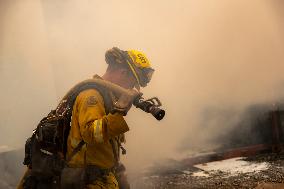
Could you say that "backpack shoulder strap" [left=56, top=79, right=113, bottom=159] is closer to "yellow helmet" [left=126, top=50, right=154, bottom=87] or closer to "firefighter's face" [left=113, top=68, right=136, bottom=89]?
"firefighter's face" [left=113, top=68, right=136, bottom=89]

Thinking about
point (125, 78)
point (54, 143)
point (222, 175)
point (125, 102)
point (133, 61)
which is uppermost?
point (133, 61)

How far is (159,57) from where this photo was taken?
7793mm

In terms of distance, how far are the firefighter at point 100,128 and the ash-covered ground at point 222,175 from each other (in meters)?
2.60

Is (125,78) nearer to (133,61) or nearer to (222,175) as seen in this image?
(133,61)

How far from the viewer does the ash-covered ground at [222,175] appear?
15.5ft


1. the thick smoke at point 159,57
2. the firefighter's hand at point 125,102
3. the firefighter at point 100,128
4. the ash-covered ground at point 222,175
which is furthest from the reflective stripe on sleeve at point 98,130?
the thick smoke at point 159,57

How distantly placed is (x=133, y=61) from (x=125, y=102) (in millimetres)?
566

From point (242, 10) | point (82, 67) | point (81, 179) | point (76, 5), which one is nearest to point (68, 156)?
point (81, 179)

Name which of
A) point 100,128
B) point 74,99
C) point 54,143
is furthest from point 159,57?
point 100,128

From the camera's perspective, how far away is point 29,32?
23.4 feet

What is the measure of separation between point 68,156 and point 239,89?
19.4 ft

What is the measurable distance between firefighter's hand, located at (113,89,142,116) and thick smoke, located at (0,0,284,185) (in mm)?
4059

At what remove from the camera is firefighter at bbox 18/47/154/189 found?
2.15 metres

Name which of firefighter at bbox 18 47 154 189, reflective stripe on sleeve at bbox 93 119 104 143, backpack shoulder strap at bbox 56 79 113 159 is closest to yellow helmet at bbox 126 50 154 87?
firefighter at bbox 18 47 154 189
